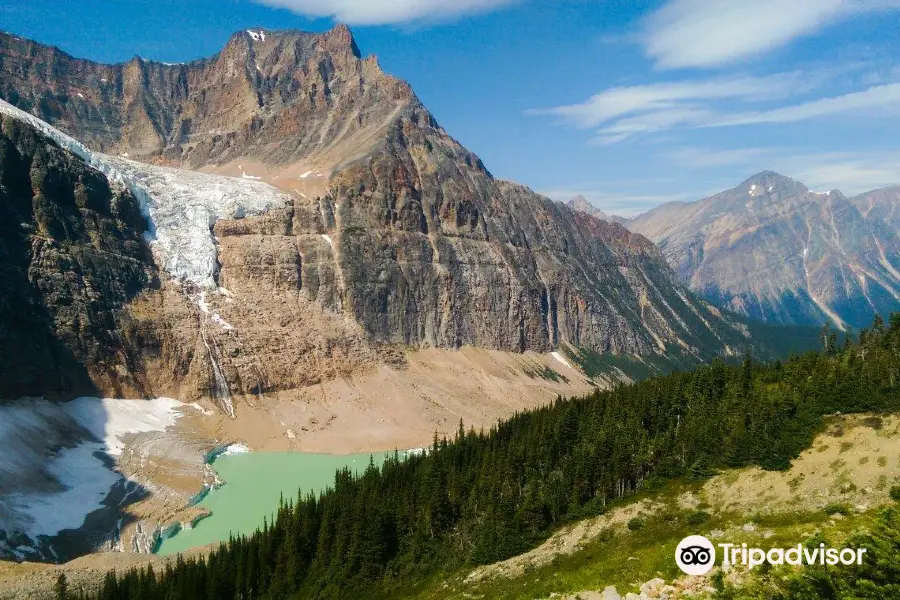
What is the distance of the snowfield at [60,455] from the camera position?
254 ft

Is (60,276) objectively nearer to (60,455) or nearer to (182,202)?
(60,455)

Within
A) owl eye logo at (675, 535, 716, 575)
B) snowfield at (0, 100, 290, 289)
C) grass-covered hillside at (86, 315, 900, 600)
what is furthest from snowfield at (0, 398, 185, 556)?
owl eye logo at (675, 535, 716, 575)

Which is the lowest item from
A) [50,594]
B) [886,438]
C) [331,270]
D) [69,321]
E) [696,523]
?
[50,594]

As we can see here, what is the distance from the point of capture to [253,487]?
10250cm

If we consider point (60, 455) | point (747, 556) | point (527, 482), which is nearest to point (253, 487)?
point (60, 455)

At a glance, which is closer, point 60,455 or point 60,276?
point 60,455

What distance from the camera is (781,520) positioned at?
36938 mm

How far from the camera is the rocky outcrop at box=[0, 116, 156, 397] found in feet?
356

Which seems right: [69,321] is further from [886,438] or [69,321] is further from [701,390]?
[886,438]

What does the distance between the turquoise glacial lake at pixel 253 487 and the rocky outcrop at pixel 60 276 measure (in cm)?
2760

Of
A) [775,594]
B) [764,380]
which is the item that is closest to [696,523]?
[775,594]

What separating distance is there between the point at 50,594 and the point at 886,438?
60.9 meters

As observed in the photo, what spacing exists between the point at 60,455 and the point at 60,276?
40.1m

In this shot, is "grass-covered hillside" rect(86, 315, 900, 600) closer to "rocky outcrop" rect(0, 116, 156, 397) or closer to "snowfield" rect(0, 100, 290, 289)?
"rocky outcrop" rect(0, 116, 156, 397)
